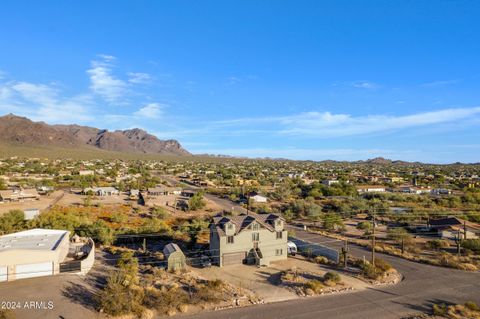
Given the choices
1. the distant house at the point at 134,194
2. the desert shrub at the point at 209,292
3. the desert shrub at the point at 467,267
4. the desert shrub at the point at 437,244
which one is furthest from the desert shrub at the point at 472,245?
the distant house at the point at 134,194

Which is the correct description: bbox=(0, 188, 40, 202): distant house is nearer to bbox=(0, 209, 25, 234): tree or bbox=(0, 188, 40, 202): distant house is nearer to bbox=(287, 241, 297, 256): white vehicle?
bbox=(0, 209, 25, 234): tree

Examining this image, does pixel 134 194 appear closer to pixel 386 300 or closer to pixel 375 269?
pixel 375 269

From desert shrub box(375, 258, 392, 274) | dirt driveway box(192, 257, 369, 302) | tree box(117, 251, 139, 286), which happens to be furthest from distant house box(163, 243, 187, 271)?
desert shrub box(375, 258, 392, 274)

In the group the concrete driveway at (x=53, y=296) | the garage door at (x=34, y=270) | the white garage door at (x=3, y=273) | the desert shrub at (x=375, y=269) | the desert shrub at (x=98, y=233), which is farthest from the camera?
the desert shrub at (x=98, y=233)

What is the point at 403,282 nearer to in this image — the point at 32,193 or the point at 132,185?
the point at 32,193

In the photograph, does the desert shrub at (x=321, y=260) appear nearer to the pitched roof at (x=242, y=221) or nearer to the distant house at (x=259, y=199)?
the pitched roof at (x=242, y=221)

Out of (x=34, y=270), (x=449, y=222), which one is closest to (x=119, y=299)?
(x=34, y=270)

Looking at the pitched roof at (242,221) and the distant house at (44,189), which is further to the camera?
the distant house at (44,189)
